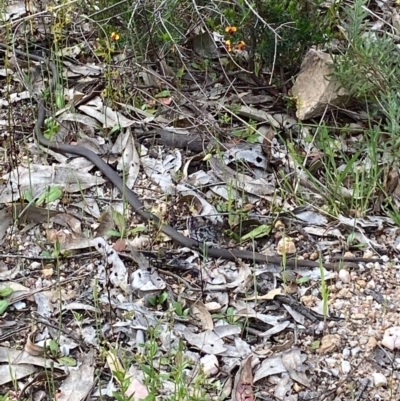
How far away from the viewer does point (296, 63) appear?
10.8ft

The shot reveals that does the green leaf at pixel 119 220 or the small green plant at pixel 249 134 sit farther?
the small green plant at pixel 249 134

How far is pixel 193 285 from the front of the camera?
247 centimetres

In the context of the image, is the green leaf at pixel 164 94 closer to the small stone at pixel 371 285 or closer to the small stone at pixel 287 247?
the small stone at pixel 287 247

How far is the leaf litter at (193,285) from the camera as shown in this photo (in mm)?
2176

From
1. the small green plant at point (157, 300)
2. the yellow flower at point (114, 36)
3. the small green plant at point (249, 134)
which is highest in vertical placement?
the yellow flower at point (114, 36)

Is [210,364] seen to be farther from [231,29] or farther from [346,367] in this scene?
[231,29]

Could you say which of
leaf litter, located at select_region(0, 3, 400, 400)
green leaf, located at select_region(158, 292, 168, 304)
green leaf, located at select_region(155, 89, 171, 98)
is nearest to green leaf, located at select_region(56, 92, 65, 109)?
leaf litter, located at select_region(0, 3, 400, 400)

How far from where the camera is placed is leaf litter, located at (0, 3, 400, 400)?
2.18 meters

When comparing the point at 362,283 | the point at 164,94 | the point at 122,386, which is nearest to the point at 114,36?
the point at 164,94

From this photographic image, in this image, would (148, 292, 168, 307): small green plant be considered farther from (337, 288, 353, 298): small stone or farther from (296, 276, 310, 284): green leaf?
(337, 288, 353, 298): small stone

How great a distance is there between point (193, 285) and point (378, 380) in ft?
2.14

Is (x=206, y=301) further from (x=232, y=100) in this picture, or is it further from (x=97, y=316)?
(x=232, y=100)

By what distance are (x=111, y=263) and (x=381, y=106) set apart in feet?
3.72

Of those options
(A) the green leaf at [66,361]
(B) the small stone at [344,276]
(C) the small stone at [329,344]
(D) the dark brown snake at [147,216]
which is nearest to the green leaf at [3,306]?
(A) the green leaf at [66,361]
